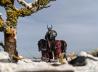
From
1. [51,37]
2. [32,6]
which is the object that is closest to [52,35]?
[51,37]

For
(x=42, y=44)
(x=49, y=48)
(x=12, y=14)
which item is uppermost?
(x=12, y=14)

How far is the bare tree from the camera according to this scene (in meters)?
21.0

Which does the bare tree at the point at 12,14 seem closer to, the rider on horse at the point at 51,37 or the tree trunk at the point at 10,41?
the tree trunk at the point at 10,41

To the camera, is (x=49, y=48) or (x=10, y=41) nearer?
(x=49, y=48)

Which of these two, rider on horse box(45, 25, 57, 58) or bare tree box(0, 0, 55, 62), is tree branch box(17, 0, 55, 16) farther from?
rider on horse box(45, 25, 57, 58)

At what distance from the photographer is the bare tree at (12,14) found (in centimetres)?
2096

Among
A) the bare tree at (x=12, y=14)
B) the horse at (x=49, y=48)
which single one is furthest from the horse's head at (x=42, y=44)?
the bare tree at (x=12, y=14)

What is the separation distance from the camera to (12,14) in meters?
21.0

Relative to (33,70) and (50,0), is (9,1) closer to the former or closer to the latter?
(50,0)

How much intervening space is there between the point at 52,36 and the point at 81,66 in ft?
38.8

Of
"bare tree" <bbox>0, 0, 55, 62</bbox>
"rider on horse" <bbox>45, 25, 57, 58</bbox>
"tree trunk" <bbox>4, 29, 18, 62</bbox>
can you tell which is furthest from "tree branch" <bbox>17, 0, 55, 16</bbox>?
"rider on horse" <bbox>45, 25, 57, 58</bbox>

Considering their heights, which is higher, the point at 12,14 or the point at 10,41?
the point at 12,14

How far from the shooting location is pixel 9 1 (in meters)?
21.2

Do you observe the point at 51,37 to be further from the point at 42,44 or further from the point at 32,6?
the point at 32,6
